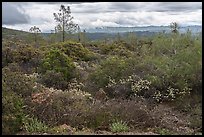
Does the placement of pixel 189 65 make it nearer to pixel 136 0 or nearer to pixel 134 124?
pixel 134 124

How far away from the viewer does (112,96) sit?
14.5 m

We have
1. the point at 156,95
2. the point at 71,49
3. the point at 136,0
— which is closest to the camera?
the point at 136,0

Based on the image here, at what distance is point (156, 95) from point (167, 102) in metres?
0.52

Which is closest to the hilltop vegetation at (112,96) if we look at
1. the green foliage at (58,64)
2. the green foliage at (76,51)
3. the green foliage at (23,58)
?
the green foliage at (58,64)

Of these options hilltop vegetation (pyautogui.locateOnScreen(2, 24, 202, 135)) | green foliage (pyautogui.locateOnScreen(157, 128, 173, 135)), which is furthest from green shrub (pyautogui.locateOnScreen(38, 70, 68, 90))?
green foliage (pyautogui.locateOnScreen(157, 128, 173, 135))

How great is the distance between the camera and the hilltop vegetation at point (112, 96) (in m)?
10.6

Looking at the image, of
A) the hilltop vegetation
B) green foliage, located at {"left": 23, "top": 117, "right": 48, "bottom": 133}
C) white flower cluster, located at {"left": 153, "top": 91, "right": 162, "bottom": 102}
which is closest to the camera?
green foliage, located at {"left": 23, "top": 117, "right": 48, "bottom": 133}

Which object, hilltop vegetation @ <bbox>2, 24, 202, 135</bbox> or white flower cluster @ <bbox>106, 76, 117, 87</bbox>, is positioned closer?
hilltop vegetation @ <bbox>2, 24, 202, 135</bbox>

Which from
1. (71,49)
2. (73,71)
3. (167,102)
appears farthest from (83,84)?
(71,49)

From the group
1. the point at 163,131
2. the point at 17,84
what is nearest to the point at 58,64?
the point at 17,84

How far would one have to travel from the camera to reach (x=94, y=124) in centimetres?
1087

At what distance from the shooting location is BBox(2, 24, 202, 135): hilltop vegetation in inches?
417

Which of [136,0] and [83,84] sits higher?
[136,0]

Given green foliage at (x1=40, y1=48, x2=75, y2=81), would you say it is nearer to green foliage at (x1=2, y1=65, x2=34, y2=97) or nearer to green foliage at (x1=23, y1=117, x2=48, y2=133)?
green foliage at (x1=2, y1=65, x2=34, y2=97)
